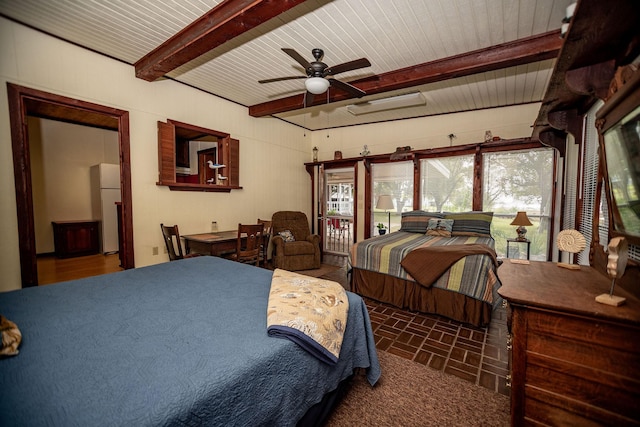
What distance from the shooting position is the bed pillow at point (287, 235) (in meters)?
4.91

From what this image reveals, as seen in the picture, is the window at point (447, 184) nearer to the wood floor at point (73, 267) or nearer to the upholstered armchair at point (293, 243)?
the upholstered armchair at point (293, 243)

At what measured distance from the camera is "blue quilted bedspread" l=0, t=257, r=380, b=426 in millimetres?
770

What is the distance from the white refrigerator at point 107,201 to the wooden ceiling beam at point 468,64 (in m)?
5.06

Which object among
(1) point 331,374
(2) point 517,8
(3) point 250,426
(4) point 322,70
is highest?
(2) point 517,8

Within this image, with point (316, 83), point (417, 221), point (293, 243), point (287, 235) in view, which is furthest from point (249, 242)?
point (417, 221)

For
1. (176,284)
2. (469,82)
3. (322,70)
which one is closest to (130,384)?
(176,284)

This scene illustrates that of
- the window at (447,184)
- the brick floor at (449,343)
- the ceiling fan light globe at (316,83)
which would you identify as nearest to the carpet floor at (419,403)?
the brick floor at (449,343)

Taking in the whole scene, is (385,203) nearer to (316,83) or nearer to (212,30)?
(316,83)

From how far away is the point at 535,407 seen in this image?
45.4 inches

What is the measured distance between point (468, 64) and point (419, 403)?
322 centimetres

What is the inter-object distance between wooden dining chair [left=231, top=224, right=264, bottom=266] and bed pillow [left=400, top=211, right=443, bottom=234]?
2445mm

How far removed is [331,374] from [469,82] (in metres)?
3.94

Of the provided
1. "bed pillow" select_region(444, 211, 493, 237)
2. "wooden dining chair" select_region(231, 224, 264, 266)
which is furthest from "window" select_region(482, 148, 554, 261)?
"wooden dining chair" select_region(231, 224, 264, 266)

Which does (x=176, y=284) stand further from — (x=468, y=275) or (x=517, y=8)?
(x=517, y=8)
